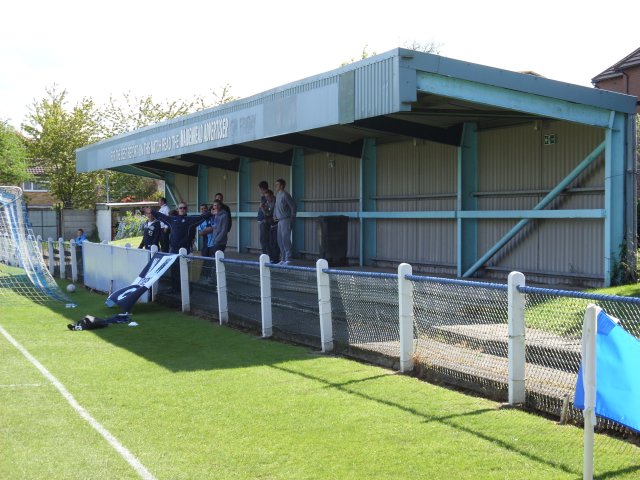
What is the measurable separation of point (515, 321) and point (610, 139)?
5491 millimetres

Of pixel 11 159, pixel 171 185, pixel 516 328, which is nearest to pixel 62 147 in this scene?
pixel 11 159

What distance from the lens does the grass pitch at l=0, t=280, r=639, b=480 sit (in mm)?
5508

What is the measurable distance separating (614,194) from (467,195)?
3443 mm

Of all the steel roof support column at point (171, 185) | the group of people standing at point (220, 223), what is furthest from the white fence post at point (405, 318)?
the steel roof support column at point (171, 185)

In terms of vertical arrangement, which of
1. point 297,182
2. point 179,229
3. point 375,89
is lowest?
point 179,229

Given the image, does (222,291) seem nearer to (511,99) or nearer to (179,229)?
(179,229)

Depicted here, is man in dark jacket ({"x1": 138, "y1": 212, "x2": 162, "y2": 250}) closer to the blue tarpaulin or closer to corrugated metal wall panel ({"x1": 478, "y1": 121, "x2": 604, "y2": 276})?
corrugated metal wall panel ({"x1": 478, "y1": 121, "x2": 604, "y2": 276})

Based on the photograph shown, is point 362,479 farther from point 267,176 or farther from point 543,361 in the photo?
point 267,176

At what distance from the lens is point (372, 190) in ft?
58.3

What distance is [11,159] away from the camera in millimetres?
48875

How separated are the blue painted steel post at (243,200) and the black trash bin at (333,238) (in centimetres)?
661

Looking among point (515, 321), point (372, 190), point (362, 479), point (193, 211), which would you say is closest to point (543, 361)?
point (515, 321)

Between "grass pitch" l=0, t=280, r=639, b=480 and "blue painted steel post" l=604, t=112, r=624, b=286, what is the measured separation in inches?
180

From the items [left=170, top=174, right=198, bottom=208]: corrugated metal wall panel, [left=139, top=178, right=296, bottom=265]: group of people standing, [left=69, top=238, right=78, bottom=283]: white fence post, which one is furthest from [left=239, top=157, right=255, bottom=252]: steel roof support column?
[left=139, top=178, right=296, bottom=265]: group of people standing
